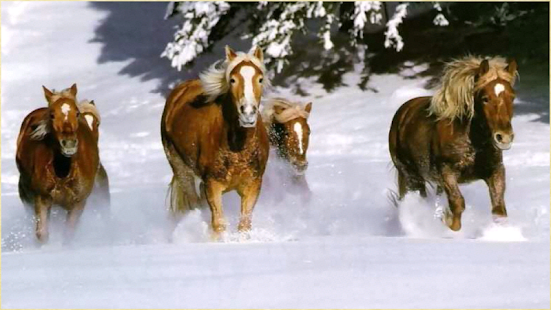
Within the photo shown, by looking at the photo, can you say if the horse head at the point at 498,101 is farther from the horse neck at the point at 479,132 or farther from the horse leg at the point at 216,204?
the horse leg at the point at 216,204

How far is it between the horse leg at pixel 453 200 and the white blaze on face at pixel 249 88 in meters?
1.90

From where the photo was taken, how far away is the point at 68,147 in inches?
407

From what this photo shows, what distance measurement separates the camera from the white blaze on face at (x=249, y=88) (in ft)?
31.6

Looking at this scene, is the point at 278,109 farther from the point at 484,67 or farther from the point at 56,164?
the point at 484,67

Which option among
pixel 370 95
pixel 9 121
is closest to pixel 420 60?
pixel 370 95

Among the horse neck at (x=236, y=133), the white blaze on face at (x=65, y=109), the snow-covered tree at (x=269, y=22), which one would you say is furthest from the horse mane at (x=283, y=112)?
the snow-covered tree at (x=269, y=22)

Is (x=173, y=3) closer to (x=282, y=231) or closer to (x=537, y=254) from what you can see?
(x=282, y=231)

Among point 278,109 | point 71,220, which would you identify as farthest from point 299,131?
point 71,220

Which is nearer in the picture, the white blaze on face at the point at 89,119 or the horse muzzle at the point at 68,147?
the horse muzzle at the point at 68,147

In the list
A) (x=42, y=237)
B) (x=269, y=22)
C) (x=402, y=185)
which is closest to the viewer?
(x=42, y=237)

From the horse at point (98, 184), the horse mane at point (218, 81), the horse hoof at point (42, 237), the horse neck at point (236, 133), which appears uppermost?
the horse mane at point (218, 81)

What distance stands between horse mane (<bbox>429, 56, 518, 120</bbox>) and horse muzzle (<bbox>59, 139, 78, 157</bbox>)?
3085 millimetres

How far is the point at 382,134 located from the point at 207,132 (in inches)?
332

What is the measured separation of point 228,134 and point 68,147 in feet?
4.48
